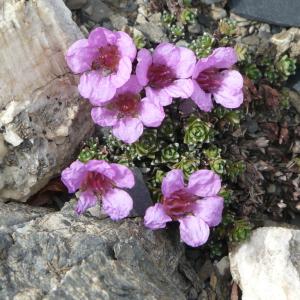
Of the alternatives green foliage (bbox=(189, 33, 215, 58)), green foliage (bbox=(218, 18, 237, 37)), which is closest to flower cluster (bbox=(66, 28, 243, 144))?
green foliage (bbox=(189, 33, 215, 58))

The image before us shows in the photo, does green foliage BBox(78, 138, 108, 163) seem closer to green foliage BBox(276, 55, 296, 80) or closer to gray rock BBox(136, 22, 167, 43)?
gray rock BBox(136, 22, 167, 43)

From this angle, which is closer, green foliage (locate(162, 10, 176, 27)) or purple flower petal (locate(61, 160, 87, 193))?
purple flower petal (locate(61, 160, 87, 193))

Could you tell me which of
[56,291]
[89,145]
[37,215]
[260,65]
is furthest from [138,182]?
[260,65]

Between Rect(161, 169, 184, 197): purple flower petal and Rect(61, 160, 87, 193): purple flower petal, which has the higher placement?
Rect(61, 160, 87, 193): purple flower petal

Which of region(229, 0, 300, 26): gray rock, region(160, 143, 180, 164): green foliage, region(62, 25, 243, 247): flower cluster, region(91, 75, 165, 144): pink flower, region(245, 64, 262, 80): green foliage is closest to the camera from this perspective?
region(62, 25, 243, 247): flower cluster

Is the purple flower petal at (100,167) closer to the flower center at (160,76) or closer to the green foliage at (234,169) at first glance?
the flower center at (160,76)

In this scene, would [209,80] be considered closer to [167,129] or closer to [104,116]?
[167,129]

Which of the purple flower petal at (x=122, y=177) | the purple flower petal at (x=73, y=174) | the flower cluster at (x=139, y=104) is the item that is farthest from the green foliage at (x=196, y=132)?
the purple flower petal at (x=73, y=174)
